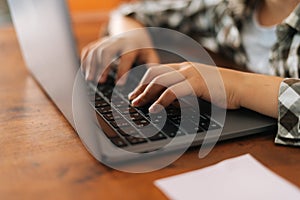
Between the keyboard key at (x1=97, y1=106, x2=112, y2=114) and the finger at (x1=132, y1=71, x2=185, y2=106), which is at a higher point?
the finger at (x1=132, y1=71, x2=185, y2=106)

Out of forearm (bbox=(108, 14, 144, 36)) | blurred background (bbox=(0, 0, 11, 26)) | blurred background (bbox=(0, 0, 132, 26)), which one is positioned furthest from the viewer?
blurred background (bbox=(0, 0, 132, 26))

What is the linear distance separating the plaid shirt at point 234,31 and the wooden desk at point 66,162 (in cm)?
4

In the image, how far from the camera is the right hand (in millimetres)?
858

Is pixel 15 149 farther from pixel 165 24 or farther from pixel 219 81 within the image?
pixel 165 24

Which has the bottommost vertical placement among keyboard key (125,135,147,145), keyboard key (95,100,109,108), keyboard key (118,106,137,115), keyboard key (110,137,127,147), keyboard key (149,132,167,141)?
keyboard key (95,100,109,108)

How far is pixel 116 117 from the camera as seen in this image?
0.64m

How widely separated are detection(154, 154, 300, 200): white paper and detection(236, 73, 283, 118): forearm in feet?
0.40

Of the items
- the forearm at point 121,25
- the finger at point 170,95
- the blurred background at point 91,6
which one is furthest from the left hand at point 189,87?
the blurred background at point 91,6

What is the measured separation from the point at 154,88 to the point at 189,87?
0.17 ft

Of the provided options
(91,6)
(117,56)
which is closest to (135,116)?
(117,56)

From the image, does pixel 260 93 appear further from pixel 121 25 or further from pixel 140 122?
pixel 121 25

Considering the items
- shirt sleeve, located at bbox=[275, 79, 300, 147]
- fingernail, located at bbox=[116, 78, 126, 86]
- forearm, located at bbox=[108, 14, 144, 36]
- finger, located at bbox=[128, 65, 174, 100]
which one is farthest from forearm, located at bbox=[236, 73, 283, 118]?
forearm, located at bbox=[108, 14, 144, 36]

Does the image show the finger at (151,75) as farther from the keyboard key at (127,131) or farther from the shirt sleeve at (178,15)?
the shirt sleeve at (178,15)

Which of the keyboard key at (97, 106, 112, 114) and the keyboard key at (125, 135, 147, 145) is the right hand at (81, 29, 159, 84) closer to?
the keyboard key at (97, 106, 112, 114)
